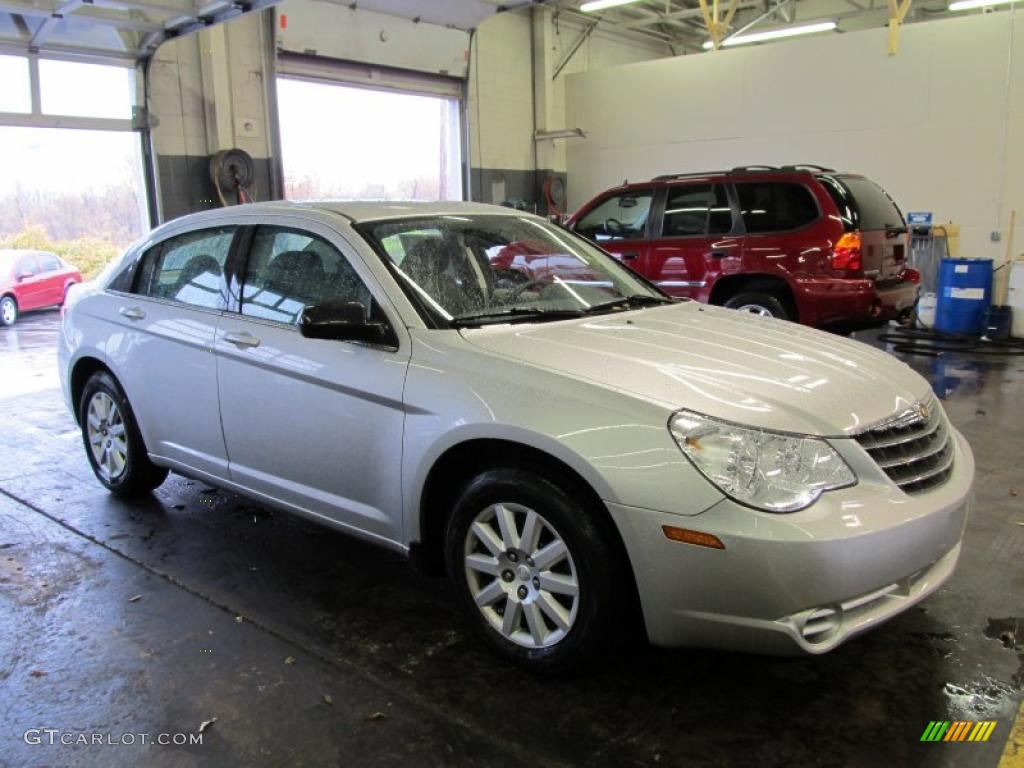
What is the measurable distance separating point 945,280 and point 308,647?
9176mm

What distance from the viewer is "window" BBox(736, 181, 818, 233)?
22.7 feet

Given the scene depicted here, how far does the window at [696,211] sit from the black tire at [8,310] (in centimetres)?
933

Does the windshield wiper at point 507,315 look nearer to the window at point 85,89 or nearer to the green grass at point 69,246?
the window at point 85,89

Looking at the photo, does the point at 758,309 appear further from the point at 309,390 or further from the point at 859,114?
the point at 859,114

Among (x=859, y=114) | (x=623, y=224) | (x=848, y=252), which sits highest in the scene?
(x=859, y=114)

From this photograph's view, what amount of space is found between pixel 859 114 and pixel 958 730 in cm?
1086

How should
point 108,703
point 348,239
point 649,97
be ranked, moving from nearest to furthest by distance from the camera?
point 108,703 < point 348,239 < point 649,97

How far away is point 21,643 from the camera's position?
2961 millimetres

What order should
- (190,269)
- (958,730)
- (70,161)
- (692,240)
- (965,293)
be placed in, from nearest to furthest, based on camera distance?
(958,730)
(190,269)
(692,240)
(965,293)
(70,161)

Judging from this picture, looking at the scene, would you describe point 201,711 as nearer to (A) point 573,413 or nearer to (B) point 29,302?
(A) point 573,413

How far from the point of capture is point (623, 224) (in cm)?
791

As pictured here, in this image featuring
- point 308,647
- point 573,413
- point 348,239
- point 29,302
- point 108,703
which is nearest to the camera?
point 573,413

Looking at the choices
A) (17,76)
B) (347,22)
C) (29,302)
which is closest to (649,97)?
(347,22)

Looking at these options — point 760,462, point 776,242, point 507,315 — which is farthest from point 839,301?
point 760,462
